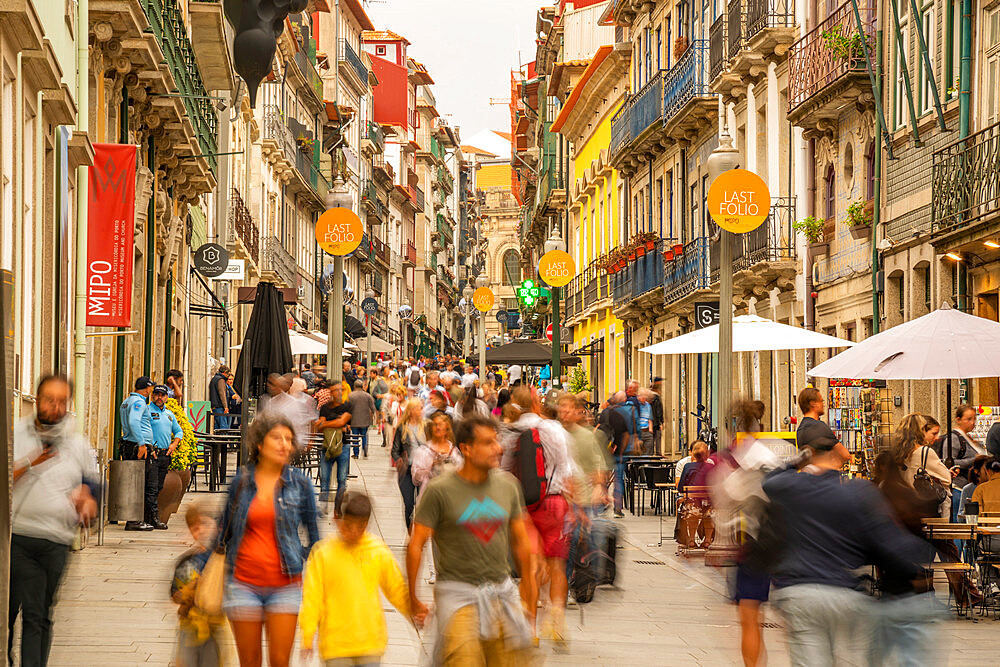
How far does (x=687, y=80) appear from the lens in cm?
3391

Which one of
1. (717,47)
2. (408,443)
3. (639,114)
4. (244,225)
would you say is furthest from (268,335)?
(244,225)

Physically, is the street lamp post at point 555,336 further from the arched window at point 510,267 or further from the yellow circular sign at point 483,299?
the arched window at point 510,267

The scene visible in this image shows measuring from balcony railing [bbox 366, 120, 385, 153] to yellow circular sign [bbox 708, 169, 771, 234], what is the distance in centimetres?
6289

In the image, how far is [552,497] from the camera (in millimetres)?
11398

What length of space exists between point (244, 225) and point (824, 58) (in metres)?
22.2

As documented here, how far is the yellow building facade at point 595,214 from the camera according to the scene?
46.9 metres

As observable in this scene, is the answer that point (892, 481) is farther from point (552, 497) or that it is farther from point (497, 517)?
point (552, 497)

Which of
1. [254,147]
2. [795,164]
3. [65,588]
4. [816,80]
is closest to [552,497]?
[65,588]

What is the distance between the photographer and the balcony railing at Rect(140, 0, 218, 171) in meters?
20.2

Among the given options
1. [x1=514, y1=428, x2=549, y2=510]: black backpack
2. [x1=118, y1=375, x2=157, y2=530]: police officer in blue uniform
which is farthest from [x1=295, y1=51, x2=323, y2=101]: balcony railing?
[x1=514, y1=428, x2=549, y2=510]: black backpack

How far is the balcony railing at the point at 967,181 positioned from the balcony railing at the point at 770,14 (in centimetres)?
769

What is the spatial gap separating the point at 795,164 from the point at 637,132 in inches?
525

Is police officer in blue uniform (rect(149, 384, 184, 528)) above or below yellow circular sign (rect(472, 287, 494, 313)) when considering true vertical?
below

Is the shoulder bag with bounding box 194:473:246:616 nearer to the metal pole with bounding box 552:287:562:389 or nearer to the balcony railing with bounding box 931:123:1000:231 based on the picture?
the balcony railing with bounding box 931:123:1000:231
